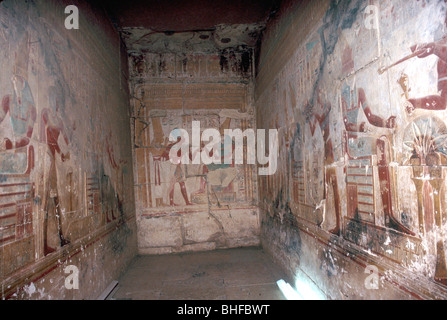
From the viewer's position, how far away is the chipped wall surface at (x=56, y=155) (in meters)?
1.60

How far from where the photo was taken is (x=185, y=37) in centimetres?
411

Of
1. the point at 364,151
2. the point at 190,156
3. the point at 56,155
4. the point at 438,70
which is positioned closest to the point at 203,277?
the point at 190,156

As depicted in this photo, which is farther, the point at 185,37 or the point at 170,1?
the point at 185,37

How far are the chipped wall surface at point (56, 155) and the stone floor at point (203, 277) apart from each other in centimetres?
34

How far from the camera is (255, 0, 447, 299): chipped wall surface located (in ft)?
4.01

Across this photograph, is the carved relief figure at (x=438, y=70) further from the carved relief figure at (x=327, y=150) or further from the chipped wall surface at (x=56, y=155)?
the chipped wall surface at (x=56, y=155)

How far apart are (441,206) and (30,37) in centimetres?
250

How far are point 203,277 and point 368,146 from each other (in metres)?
2.43

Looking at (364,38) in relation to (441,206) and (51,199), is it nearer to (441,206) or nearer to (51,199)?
(441,206)

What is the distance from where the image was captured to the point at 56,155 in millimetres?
2104

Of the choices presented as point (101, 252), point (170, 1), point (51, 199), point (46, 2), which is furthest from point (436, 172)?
point (170, 1)

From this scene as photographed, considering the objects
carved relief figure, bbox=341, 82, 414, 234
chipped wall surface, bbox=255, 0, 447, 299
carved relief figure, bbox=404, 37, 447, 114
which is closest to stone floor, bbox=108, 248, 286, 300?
chipped wall surface, bbox=255, 0, 447, 299

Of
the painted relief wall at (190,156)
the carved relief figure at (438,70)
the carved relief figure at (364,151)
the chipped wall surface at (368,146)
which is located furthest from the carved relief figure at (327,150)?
the painted relief wall at (190,156)

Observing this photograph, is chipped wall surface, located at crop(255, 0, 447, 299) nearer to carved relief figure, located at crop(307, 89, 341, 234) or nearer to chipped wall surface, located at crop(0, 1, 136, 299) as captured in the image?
carved relief figure, located at crop(307, 89, 341, 234)
